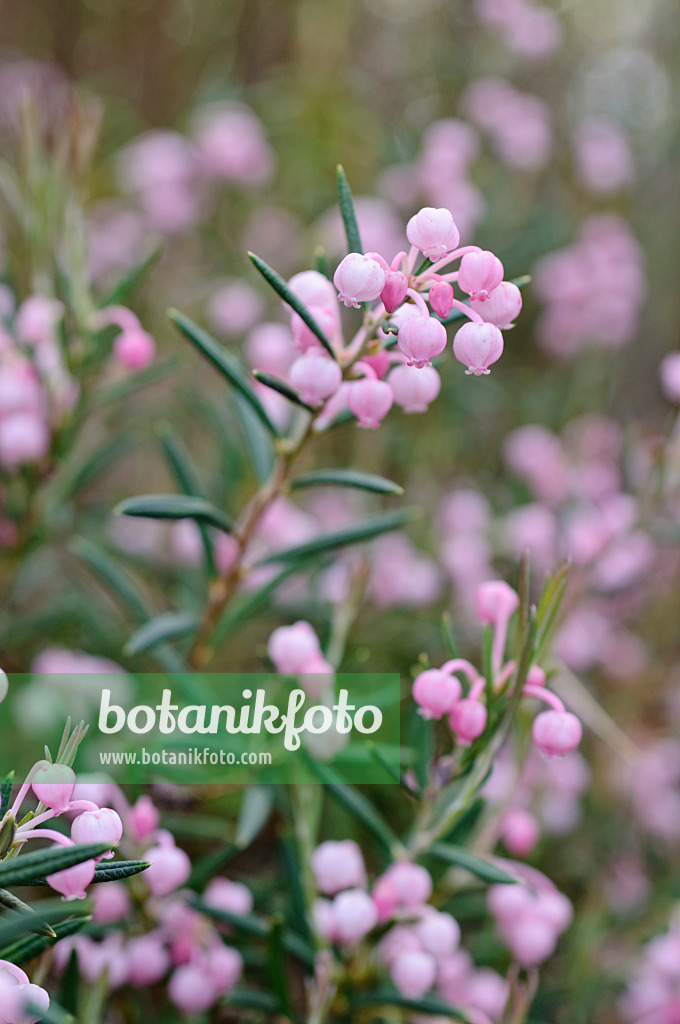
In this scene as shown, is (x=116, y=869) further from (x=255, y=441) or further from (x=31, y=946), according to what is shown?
(x=255, y=441)

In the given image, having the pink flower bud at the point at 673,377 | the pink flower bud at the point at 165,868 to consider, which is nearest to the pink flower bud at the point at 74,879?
the pink flower bud at the point at 165,868

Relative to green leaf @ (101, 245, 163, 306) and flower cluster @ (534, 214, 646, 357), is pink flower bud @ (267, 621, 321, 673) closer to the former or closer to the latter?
green leaf @ (101, 245, 163, 306)

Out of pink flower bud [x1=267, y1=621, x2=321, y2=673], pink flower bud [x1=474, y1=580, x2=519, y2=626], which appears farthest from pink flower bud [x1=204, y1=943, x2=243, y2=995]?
pink flower bud [x1=474, y1=580, x2=519, y2=626]

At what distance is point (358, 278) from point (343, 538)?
12.0 inches

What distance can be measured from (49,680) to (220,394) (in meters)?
0.82

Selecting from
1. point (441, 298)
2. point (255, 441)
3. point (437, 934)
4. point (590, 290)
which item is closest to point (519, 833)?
point (437, 934)

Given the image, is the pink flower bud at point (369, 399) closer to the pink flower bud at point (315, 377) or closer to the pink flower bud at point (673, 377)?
the pink flower bud at point (315, 377)

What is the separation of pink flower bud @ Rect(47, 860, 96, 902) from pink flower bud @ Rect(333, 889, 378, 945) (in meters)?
0.23

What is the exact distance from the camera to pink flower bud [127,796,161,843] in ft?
1.78

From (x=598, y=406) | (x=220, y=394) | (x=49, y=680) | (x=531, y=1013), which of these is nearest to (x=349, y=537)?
(x=49, y=680)

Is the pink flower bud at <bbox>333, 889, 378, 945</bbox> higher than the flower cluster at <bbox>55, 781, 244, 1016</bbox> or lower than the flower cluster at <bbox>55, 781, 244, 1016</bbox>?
higher

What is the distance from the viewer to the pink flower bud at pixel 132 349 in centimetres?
70

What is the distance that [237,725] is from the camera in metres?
0.64

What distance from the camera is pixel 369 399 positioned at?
1.50 feet
